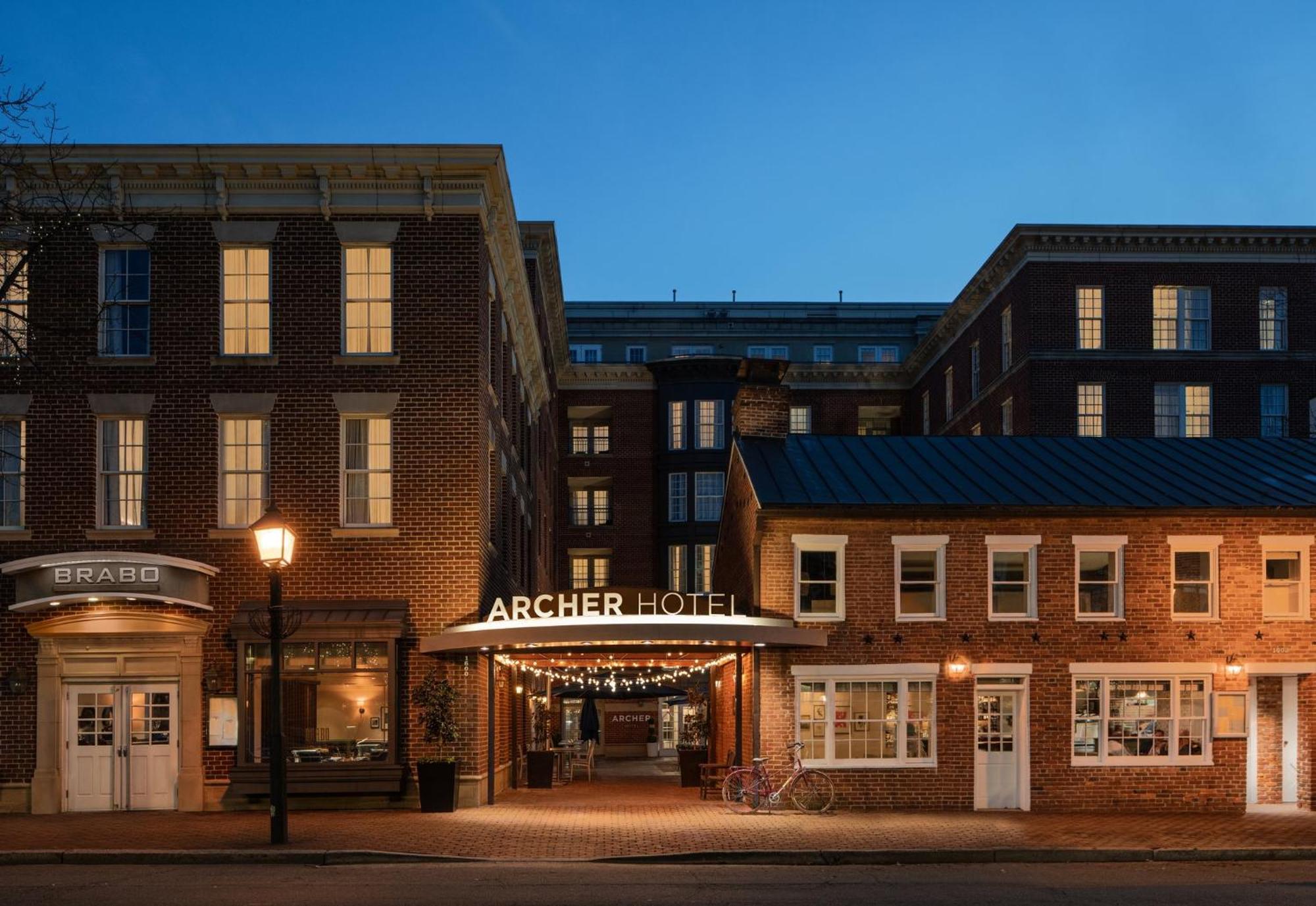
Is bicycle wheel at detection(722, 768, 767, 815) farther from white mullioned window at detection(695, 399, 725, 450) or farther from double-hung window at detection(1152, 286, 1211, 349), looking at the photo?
white mullioned window at detection(695, 399, 725, 450)

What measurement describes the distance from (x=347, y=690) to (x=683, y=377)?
40.6 m

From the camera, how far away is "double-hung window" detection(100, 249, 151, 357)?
2625 centimetres

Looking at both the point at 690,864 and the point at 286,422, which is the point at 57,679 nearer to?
the point at 286,422

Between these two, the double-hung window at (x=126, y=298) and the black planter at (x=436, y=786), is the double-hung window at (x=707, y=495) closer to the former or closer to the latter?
the double-hung window at (x=126, y=298)

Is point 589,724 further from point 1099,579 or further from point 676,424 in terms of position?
point 676,424

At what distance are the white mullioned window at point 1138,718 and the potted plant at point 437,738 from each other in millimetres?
11055

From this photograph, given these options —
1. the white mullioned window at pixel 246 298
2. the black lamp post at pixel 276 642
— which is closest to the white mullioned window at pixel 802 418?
the white mullioned window at pixel 246 298

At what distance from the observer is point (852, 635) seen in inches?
1013

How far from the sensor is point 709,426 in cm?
6462

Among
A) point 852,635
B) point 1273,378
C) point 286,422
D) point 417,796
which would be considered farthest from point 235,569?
point 1273,378

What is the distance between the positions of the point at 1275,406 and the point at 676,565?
2601 cm

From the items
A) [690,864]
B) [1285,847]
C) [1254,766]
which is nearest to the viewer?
[690,864]

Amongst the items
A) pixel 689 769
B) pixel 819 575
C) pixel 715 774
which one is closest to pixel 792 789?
pixel 819 575

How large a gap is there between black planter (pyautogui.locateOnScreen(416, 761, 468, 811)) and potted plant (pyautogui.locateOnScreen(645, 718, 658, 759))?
27686 millimetres
